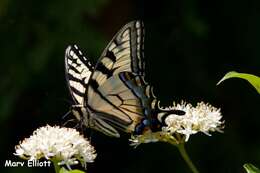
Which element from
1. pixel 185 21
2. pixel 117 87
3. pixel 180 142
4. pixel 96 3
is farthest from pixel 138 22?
pixel 185 21

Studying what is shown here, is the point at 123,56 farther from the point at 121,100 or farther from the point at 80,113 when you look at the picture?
the point at 80,113

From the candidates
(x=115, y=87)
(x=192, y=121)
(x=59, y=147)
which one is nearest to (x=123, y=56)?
(x=115, y=87)

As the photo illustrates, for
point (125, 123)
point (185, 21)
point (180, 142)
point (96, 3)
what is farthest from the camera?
point (185, 21)

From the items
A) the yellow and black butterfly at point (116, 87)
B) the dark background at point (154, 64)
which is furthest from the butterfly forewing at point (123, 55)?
the dark background at point (154, 64)

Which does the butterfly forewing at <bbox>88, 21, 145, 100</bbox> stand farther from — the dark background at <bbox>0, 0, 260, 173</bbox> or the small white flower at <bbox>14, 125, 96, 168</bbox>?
the dark background at <bbox>0, 0, 260, 173</bbox>

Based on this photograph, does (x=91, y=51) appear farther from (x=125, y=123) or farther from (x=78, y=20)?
(x=125, y=123)

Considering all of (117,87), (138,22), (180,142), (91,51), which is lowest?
(180,142)
